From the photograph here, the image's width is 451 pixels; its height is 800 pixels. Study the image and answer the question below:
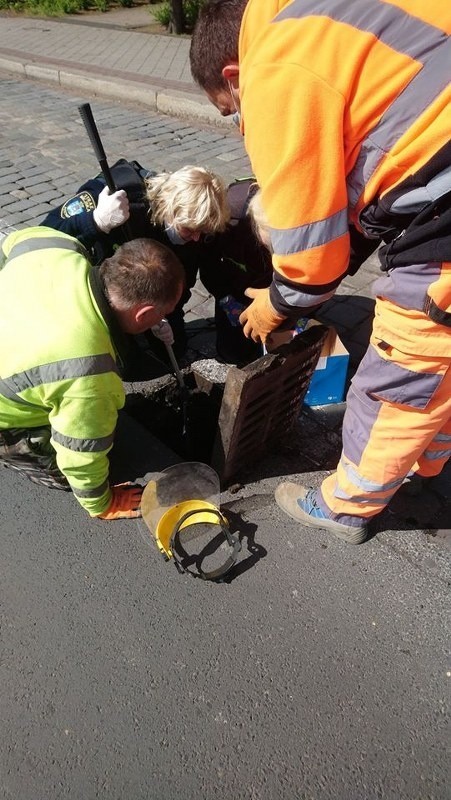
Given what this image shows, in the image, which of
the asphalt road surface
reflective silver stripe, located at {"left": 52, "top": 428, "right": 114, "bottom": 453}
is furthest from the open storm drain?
reflective silver stripe, located at {"left": 52, "top": 428, "right": 114, "bottom": 453}

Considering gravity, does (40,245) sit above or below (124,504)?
above

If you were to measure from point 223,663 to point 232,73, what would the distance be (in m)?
1.93

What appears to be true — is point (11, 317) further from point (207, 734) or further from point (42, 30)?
point (42, 30)

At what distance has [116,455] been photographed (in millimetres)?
2537

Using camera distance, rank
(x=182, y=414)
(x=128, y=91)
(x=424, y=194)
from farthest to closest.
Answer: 1. (x=128, y=91)
2. (x=182, y=414)
3. (x=424, y=194)

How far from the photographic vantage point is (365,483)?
1.90 m

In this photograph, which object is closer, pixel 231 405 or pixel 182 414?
pixel 231 405

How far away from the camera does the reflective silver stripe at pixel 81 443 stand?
178 centimetres

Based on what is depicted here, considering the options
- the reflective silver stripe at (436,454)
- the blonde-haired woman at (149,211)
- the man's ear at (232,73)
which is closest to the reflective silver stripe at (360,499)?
the reflective silver stripe at (436,454)

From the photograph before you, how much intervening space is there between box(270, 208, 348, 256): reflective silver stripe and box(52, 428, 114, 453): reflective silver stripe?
0.92 meters

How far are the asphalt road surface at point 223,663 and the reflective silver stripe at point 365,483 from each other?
0.42 meters

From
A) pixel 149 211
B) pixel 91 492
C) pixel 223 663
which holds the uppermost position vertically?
pixel 149 211

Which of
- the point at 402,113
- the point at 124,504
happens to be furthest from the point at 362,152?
the point at 124,504

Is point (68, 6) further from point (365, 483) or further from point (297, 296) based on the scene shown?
point (365, 483)
